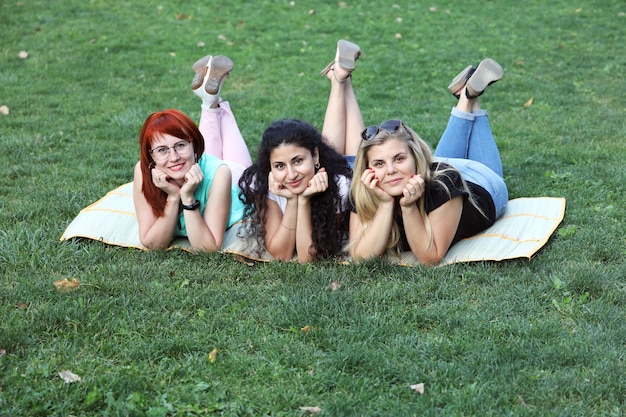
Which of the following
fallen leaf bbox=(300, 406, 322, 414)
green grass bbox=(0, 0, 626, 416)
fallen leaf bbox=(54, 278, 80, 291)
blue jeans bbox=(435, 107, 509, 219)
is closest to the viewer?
fallen leaf bbox=(300, 406, 322, 414)

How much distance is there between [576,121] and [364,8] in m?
6.16

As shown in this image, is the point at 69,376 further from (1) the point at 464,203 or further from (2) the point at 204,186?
(1) the point at 464,203

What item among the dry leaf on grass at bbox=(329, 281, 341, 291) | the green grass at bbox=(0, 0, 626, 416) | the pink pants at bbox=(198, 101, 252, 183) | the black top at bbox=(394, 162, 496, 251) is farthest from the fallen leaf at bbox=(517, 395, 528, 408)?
the pink pants at bbox=(198, 101, 252, 183)

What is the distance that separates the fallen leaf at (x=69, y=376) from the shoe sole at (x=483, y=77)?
3449 millimetres

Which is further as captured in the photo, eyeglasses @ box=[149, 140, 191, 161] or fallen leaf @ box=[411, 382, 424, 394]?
eyeglasses @ box=[149, 140, 191, 161]

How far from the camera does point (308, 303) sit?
3924mm

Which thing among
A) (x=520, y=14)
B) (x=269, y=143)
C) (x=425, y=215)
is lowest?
(x=425, y=215)

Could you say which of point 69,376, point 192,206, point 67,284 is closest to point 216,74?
point 192,206

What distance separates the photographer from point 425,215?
429 centimetres

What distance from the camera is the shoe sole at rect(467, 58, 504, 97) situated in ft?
17.5

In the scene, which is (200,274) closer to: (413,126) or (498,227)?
(498,227)

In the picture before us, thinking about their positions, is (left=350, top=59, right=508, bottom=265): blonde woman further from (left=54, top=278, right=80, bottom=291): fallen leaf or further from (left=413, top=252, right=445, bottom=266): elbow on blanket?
(left=54, top=278, right=80, bottom=291): fallen leaf

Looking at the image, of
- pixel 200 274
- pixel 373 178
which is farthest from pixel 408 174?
pixel 200 274

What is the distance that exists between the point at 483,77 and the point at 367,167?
1.52 meters
